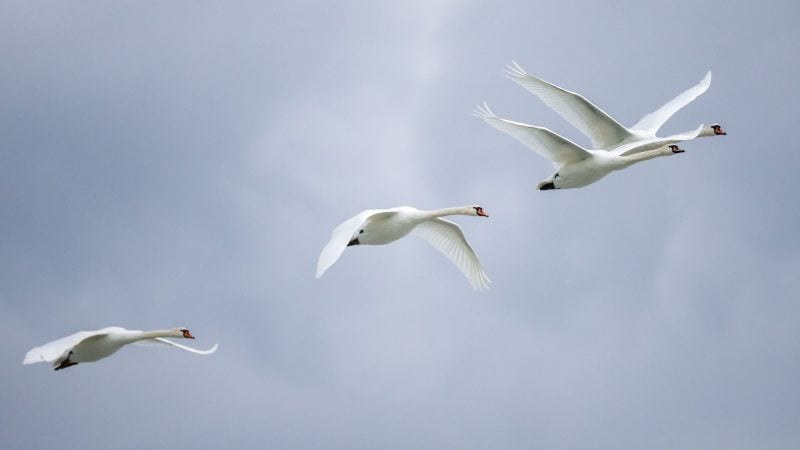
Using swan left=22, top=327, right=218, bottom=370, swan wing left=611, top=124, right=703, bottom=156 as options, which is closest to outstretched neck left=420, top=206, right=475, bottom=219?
swan wing left=611, top=124, right=703, bottom=156

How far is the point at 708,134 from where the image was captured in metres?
34.2

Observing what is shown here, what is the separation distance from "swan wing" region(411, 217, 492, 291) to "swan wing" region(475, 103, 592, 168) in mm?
2882

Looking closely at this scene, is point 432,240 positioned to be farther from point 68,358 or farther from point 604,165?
point 68,358

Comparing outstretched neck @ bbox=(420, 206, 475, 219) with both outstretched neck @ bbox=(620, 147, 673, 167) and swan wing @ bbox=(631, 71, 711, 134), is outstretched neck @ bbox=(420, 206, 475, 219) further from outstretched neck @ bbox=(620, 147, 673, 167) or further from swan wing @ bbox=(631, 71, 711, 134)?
swan wing @ bbox=(631, 71, 711, 134)

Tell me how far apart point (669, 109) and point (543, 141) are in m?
6.84

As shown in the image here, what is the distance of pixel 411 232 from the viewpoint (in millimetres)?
32562

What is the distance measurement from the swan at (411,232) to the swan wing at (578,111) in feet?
10.7

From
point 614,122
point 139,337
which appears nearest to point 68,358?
point 139,337

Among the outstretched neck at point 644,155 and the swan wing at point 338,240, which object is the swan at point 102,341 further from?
the outstretched neck at point 644,155

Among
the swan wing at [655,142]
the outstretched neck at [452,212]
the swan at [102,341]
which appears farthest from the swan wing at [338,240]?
the swan wing at [655,142]

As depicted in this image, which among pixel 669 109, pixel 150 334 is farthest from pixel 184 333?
pixel 669 109

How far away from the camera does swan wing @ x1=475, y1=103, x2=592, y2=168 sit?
29750mm

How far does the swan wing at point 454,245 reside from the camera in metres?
32.4

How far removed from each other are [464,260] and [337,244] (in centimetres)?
856
